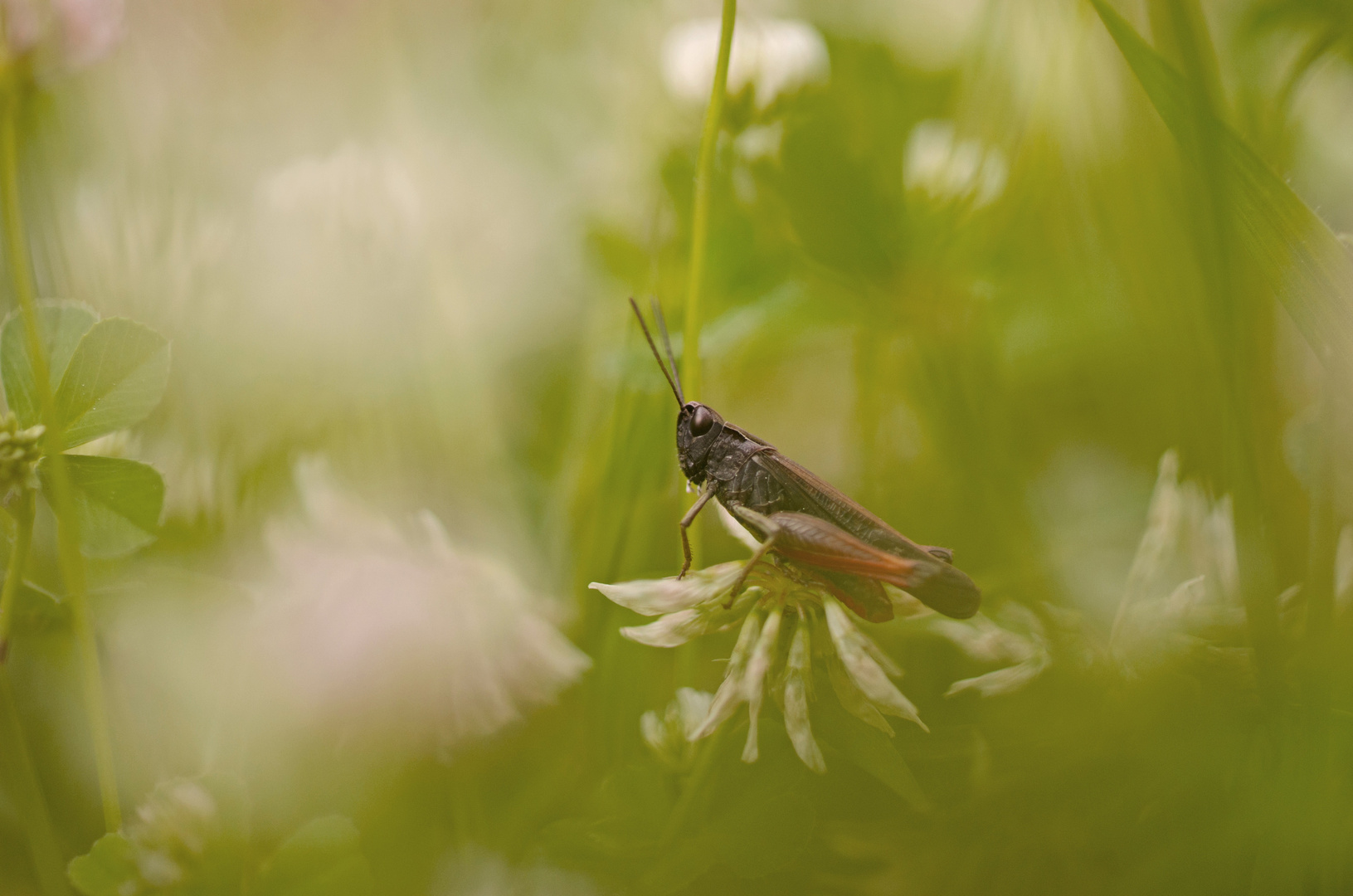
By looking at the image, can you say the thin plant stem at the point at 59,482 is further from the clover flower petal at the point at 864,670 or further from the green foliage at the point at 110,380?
the clover flower petal at the point at 864,670

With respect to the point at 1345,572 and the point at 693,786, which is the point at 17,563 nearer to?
the point at 693,786

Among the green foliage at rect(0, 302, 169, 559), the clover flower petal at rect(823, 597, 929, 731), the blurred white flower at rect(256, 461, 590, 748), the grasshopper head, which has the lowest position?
the clover flower petal at rect(823, 597, 929, 731)

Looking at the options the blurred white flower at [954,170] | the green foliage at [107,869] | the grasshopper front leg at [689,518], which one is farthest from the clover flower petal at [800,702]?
the blurred white flower at [954,170]

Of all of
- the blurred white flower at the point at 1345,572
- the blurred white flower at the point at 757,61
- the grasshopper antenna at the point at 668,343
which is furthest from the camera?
the blurred white flower at the point at 757,61

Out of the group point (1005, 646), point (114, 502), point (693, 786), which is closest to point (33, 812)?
point (114, 502)

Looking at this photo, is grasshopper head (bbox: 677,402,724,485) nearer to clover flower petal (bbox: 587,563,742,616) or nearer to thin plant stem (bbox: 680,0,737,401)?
thin plant stem (bbox: 680,0,737,401)

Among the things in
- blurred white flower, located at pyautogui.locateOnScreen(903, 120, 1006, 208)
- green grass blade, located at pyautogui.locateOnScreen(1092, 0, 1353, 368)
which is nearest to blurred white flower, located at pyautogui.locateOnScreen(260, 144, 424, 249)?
blurred white flower, located at pyautogui.locateOnScreen(903, 120, 1006, 208)

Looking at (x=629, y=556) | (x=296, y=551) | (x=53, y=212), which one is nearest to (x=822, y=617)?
(x=629, y=556)
